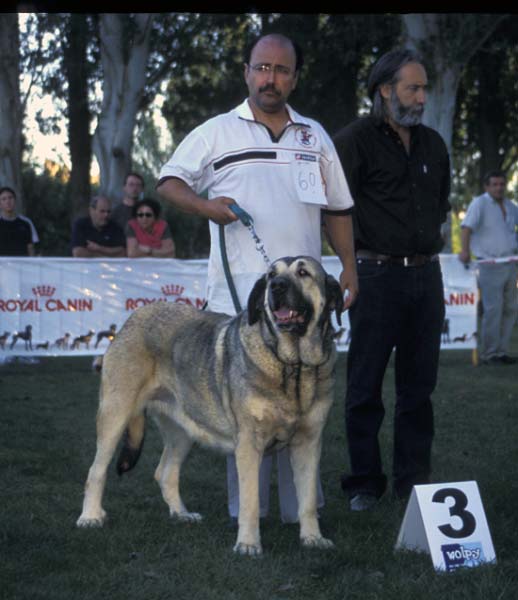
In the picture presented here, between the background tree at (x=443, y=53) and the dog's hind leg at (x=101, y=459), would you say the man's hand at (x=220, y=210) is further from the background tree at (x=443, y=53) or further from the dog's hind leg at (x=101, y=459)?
the background tree at (x=443, y=53)

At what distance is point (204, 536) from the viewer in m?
5.16

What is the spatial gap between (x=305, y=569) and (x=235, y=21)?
990 inches

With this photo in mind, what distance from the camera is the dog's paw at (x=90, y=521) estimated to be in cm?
530

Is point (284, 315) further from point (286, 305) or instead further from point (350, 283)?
point (350, 283)

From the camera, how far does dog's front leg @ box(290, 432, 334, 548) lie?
495 cm

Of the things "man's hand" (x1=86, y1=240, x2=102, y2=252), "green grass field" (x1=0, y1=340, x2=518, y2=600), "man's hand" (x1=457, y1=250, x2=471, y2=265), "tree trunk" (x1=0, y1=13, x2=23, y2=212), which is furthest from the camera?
"tree trunk" (x1=0, y1=13, x2=23, y2=212)

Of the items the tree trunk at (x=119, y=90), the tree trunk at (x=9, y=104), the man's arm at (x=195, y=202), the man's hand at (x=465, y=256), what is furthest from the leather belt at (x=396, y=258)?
the tree trunk at (x=9, y=104)

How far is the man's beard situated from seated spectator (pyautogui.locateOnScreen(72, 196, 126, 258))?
7489mm

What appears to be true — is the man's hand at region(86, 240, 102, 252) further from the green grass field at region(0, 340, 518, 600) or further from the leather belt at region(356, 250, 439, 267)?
the leather belt at region(356, 250, 439, 267)

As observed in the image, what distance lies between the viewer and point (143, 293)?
41.5ft

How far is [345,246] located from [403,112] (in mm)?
876

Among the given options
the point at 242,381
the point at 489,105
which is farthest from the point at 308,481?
the point at 489,105

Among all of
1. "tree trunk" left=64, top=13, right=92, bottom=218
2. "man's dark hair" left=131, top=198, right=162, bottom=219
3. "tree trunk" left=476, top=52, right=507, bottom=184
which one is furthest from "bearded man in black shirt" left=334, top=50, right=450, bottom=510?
"tree trunk" left=476, top=52, right=507, bottom=184

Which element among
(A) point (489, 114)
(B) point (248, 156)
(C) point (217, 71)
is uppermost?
(C) point (217, 71)
